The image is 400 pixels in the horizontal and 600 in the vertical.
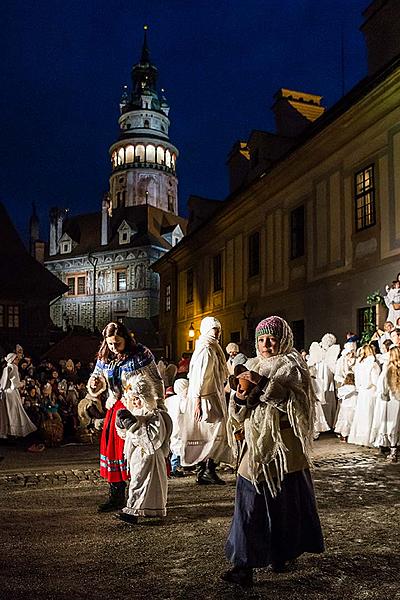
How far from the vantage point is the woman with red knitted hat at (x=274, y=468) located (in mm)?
4320

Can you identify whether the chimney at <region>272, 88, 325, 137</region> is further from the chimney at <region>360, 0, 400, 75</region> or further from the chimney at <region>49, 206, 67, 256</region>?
the chimney at <region>49, 206, 67, 256</region>

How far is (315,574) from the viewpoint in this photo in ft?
14.9

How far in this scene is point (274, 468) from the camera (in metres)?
4.44

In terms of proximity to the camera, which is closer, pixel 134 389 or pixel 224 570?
pixel 224 570

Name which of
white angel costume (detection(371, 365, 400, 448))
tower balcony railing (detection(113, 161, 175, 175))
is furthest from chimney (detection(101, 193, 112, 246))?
white angel costume (detection(371, 365, 400, 448))

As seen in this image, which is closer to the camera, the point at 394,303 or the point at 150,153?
the point at 394,303

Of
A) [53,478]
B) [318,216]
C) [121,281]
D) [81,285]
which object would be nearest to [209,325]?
[53,478]

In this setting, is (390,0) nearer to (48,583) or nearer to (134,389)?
(134,389)

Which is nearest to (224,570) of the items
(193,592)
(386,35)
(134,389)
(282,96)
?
(193,592)

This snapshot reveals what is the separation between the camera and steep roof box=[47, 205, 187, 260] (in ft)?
199

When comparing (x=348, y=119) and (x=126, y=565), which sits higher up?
(x=348, y=119)

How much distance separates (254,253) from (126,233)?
3795 centimetres

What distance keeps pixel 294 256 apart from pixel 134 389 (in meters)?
15.2

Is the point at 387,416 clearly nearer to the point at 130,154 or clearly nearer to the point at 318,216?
the point at 318,216
